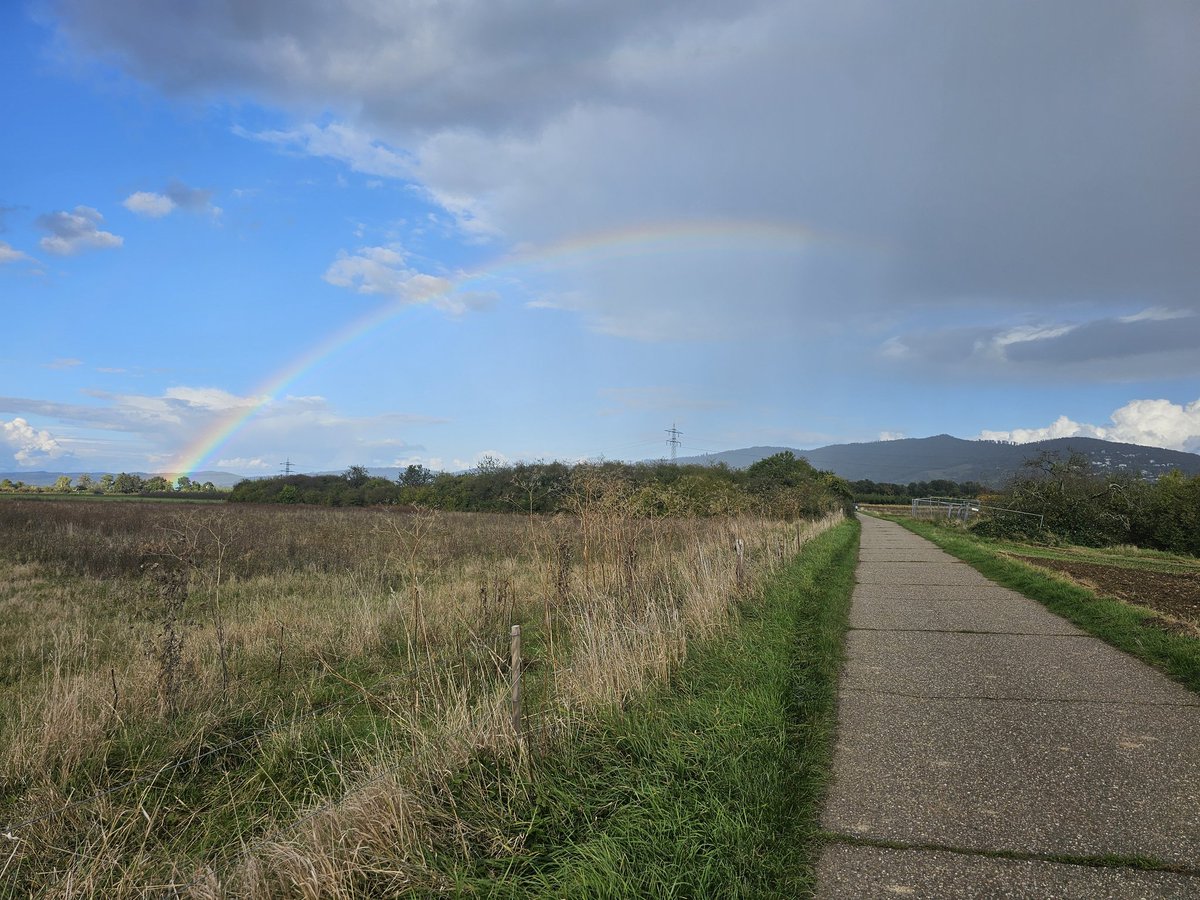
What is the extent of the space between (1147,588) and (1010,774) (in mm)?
10097

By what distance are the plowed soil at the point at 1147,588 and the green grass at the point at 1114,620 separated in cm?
43

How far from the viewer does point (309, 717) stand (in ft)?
18.9

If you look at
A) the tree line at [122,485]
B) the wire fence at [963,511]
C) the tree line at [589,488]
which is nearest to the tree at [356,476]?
the tree line at [589,488]

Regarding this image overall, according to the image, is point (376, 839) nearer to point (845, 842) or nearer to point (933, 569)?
point (845, 842)

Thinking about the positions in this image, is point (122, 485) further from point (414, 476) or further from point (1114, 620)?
point (1114, 620)

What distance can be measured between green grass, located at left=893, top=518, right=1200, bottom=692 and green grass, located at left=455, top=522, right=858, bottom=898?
3.54 meters

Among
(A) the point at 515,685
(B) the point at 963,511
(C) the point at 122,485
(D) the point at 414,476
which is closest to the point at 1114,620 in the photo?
(A) the point at 515,685

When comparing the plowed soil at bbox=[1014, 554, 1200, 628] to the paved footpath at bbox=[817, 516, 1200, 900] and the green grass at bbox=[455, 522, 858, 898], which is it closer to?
the paved footpath at bbox=[817, 516, 1200, 900]

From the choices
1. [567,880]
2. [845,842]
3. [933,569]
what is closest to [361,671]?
[567,880]

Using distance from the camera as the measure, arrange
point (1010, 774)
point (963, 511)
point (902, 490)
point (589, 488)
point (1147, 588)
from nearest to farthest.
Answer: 1. point (1010, 774)
2. point (589, 488)
3. point (1147, 588)
4. point (963, 511)
5. point (902, 490)

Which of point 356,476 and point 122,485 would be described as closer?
point 356,476

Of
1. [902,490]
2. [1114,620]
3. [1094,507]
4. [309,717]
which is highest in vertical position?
[902,490]

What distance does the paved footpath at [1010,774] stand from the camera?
3.05 meters

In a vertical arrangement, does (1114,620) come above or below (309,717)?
above
